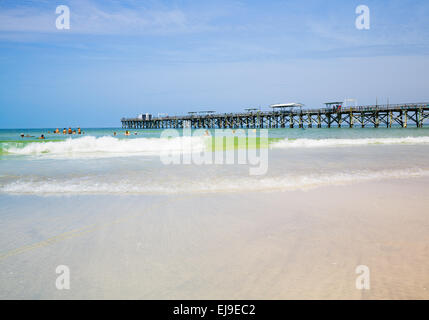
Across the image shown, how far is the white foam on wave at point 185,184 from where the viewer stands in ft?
16.8

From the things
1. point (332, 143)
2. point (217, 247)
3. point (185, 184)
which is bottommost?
point (217, 247)

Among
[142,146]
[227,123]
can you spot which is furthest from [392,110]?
[142,146]

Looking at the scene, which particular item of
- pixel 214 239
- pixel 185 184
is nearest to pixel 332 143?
pixel 185 184

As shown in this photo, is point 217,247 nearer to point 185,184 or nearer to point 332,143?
point 185,184

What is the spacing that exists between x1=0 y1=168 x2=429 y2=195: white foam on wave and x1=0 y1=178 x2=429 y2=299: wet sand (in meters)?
0.69

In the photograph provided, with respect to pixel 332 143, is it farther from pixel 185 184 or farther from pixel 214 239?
pixel 214 239

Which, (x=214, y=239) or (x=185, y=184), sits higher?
(x=185, y=184)

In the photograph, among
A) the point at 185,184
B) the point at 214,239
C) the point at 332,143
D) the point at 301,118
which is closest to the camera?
the point at 214,239

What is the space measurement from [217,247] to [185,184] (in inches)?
120

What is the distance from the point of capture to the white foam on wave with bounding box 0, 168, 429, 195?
16.8ft

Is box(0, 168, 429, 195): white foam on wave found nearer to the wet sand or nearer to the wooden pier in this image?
the wet sand

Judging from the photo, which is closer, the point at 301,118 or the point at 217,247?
the point at 217,247

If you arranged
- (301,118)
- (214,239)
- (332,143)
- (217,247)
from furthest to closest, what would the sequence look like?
(301,118), (332,143), (214,239), (217,247)

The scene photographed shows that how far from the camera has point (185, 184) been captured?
563 cm
